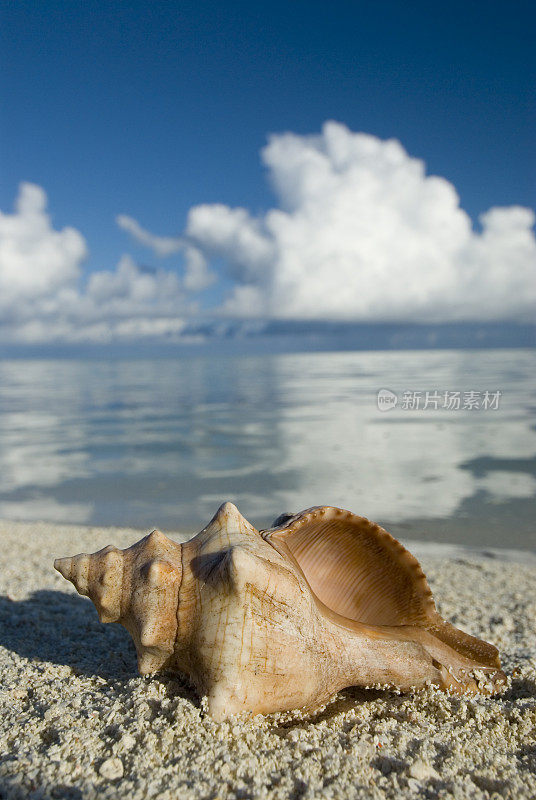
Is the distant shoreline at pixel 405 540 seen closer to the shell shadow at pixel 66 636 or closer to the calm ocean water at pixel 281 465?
the calm ocean water at pixel 281 465

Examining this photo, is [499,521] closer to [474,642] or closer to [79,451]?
[474,642]

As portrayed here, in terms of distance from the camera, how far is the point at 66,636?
3.37 metres

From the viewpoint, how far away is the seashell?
2.22 metres

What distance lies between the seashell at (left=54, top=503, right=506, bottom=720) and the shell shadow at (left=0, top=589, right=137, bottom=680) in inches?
21.5

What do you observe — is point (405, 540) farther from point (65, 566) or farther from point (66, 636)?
point (65, 566)

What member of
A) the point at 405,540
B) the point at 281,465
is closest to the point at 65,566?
the point at 405,540

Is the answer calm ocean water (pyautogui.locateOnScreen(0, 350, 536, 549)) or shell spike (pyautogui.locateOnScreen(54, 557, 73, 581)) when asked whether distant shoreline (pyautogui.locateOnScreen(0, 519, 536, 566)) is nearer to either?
calm ocean water (pyautogui.locateOnScreen(0, 350, 536, 549))

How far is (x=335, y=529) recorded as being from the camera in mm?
2736

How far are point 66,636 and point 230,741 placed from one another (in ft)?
5.42

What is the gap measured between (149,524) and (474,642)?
5491 millimetres

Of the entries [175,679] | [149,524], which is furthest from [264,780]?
[149,524]

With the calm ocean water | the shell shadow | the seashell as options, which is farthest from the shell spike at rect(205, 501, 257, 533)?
the calm ocean water

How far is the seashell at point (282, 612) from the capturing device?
7.29 feet

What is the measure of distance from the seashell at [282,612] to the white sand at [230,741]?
105 millimetres
